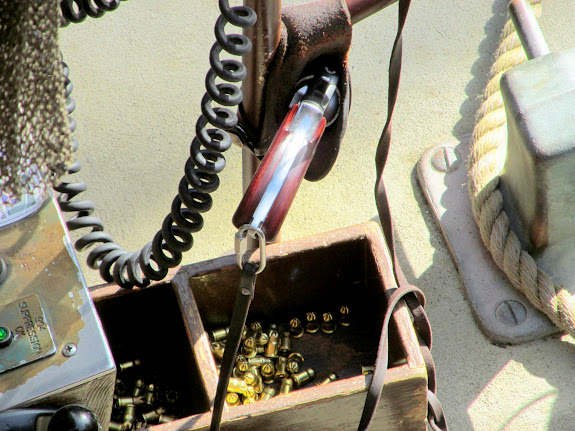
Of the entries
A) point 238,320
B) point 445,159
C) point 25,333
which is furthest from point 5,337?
point 445,159

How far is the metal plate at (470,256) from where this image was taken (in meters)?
0.93

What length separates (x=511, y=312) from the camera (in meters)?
0.95

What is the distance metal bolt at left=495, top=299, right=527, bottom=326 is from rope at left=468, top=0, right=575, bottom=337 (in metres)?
0.02

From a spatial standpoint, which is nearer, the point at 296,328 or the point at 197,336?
the point at 197,336

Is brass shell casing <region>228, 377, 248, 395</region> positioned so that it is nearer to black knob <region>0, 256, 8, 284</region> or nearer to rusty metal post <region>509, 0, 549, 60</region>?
black knob <region>0, 256, 8, 284</region>

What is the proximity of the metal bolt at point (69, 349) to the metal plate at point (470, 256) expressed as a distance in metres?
0.59

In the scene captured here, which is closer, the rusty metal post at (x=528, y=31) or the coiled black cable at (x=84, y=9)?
the coiled black cable at (x=84, y=9)

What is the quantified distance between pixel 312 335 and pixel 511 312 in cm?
29

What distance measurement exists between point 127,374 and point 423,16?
87cm

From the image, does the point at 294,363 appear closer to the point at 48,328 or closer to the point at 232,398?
the point at 232,398

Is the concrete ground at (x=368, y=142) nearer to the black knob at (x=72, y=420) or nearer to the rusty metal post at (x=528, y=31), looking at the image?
the rusty metal post at (x=528, y=31)

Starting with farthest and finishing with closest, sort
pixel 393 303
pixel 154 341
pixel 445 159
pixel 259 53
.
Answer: pixel 445 159
pixel 154 341
pixel 393 303
pixel 259 53

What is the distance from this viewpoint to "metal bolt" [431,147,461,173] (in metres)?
1.08

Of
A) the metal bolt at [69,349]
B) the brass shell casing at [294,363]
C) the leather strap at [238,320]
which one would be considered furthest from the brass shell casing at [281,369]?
the metal bolt at [69,349]
